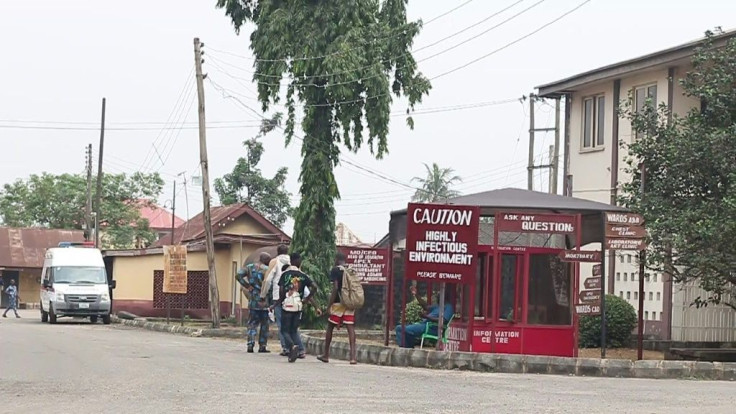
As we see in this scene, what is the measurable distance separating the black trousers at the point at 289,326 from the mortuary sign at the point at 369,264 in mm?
5332

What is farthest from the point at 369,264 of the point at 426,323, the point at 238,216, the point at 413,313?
the point at 238,216

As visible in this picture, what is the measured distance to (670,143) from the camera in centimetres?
2127

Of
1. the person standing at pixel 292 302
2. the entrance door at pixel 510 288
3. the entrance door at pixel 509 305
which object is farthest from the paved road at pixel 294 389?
the entrance door at pixel 510 288

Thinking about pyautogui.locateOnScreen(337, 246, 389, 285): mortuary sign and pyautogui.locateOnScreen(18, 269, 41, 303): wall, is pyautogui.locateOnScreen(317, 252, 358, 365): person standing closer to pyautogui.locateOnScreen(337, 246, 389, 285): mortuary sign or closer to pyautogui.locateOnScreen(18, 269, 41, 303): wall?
pyautogui.locateOnScreen(337, 246, 389, 285): mortuary sign

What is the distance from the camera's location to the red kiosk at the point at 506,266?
18.6m

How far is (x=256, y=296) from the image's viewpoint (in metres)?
21.2

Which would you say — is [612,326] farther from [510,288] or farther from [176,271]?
[176,271]

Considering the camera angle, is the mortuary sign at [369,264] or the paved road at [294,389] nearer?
the paved road at [294,389]

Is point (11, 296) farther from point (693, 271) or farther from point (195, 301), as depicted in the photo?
point (693, 271)

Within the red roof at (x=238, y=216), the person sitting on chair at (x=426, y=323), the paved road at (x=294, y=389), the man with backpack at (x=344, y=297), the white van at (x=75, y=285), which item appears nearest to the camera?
the paved road at (x=294, y=389)

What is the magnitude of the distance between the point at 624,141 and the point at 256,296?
11.3 meters

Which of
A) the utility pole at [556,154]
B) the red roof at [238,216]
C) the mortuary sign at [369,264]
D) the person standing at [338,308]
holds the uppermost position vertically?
the utility pole at [556,154]

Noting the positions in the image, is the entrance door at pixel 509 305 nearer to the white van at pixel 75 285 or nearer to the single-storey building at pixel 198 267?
the single-storey building at pixel 198 267

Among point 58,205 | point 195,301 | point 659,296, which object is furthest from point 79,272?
point 58,205
